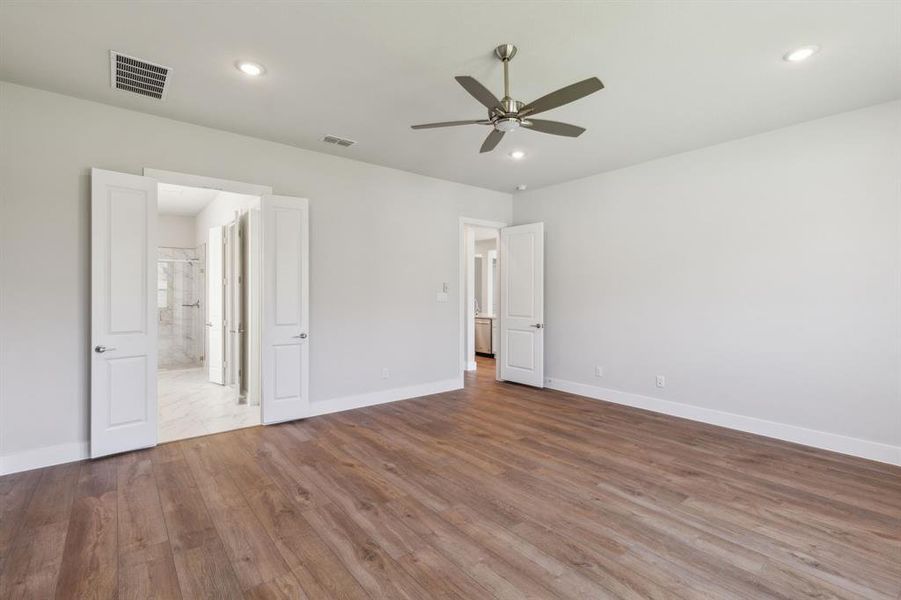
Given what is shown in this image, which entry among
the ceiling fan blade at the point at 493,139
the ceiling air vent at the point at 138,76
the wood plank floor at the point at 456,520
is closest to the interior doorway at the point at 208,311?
the wood plank floor at the point at 456,520

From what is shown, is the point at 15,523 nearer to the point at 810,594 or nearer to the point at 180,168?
the point at 180,168

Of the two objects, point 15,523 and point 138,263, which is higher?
point 138,263

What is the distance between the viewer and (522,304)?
20.5ft

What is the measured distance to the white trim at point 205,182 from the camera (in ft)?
12.3

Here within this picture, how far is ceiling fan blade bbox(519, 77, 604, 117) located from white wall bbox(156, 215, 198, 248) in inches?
317

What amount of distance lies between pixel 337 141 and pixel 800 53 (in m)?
3.80

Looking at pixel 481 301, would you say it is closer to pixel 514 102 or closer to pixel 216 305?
pixel 216 305

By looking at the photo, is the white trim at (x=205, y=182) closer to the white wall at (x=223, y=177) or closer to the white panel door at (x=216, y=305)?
the white wall at (x=223, y=177)

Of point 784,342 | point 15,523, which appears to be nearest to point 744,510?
point 784,342

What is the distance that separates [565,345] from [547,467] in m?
2.80

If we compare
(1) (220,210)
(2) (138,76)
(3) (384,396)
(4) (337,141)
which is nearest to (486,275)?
(3) (384,396)

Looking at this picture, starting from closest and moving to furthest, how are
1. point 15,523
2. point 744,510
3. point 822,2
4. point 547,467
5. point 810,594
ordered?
point 810,594
point 822,2
point 15,523
point 744,510
point 547,467

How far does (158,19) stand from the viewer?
7.94 feet

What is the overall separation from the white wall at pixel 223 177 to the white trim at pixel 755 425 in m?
2.05
